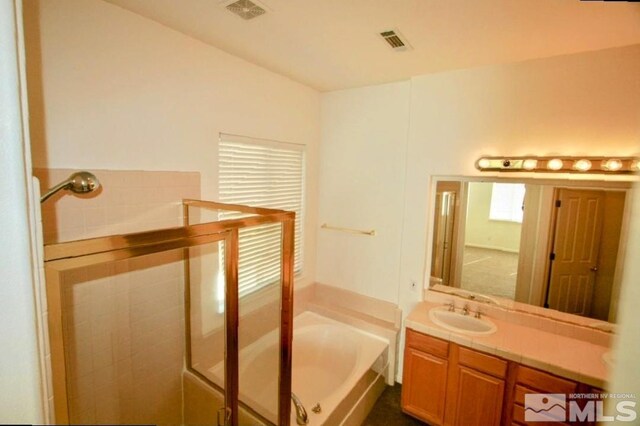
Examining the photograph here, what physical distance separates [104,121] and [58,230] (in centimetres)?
62

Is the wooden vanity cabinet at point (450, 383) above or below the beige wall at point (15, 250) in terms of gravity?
below

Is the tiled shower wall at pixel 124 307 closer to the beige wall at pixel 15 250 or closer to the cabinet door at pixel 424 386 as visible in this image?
the beige wall at pixel 15 250

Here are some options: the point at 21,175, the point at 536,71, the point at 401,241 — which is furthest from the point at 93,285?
the point at 536,71

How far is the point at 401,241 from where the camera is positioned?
112 inches

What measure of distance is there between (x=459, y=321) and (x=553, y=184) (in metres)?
1.29

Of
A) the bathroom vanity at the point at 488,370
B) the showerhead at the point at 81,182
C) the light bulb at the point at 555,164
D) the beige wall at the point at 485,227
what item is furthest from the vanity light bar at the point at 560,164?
the showerhead at the point at 81,182

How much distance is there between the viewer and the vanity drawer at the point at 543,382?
182 cm

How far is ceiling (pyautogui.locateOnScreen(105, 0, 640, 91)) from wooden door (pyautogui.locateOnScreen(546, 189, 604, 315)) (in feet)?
3.37

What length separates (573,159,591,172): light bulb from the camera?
202 cm

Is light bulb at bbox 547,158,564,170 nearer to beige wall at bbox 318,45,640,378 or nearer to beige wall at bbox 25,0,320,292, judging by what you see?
beige wall at bbox 318,45,640,378

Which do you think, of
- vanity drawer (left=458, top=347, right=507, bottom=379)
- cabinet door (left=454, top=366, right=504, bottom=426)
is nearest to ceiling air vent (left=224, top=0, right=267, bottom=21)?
vanity drawer (left=458, top=347, right=507, bottom=379)

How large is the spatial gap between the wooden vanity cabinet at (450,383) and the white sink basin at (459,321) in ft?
0.70

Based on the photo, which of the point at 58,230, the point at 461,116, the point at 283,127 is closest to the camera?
the point at 58,230

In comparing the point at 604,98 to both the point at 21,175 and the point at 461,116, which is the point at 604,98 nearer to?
the point at 461,116
